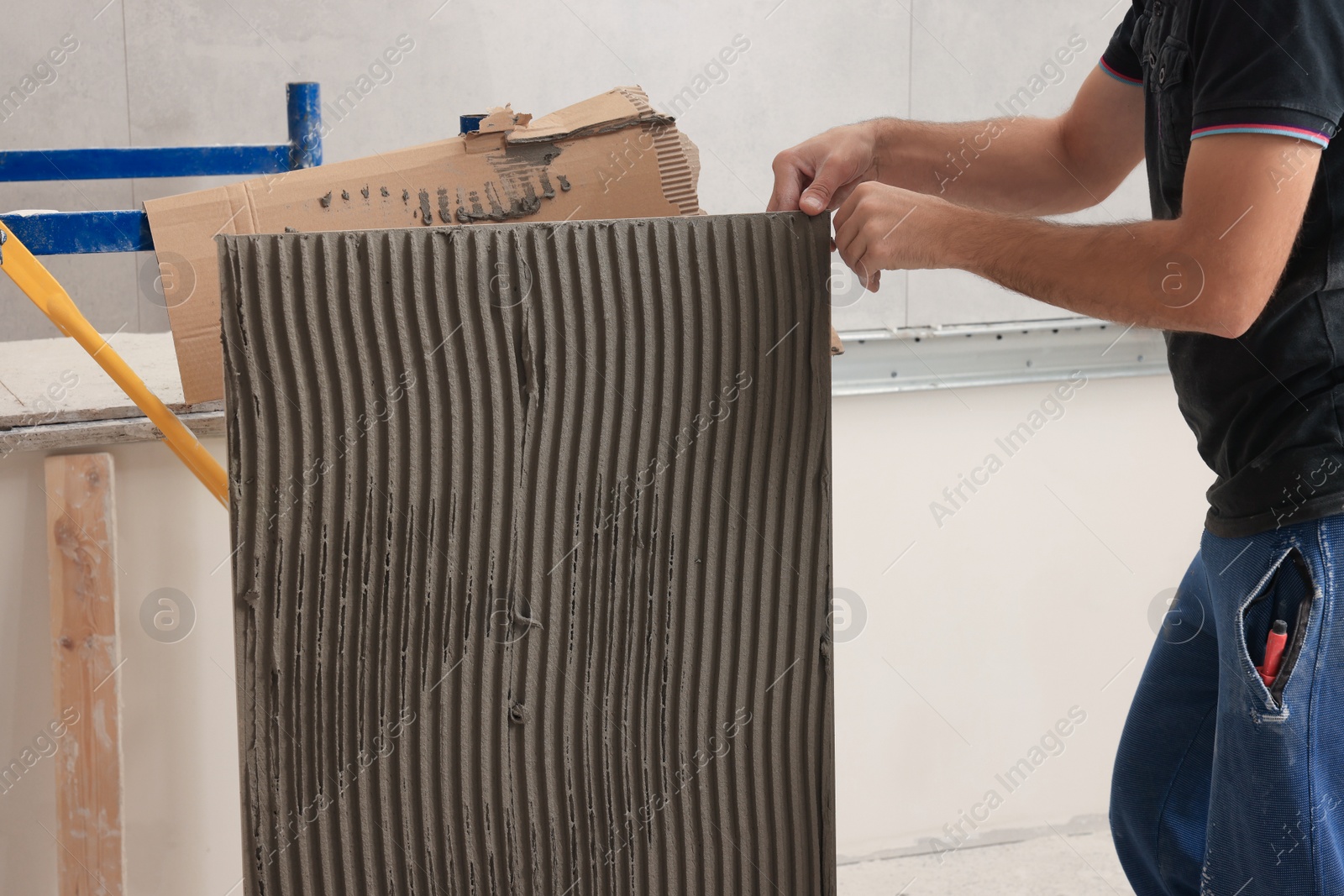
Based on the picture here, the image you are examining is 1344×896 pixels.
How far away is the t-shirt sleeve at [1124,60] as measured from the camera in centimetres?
118

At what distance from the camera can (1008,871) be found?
6.89 feet

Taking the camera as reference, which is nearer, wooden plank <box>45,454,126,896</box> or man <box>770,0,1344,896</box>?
man <box>770,0,1344,896</box>

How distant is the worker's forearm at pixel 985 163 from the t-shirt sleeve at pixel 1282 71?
46 cm

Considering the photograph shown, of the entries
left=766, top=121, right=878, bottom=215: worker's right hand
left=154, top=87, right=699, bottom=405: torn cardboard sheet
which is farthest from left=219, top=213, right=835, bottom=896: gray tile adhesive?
left=154, top=87, right=699, bottom=405: torn cardboard sheet

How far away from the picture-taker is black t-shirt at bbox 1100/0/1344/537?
824 mm

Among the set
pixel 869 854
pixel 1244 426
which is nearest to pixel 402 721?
pixel 1244 426

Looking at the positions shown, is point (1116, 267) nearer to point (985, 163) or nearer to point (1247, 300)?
point (1247, 300)

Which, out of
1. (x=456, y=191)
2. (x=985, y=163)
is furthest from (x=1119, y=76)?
(x=456, y=191)

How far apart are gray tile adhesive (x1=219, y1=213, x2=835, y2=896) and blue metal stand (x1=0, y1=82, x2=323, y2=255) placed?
445mm

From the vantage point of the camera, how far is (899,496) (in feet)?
6.75

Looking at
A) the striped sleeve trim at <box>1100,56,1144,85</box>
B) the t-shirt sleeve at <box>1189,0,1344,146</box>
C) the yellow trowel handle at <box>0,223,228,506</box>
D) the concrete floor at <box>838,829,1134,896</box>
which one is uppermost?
the striped sleeve trim at <box>1100,56,1144,85</box>

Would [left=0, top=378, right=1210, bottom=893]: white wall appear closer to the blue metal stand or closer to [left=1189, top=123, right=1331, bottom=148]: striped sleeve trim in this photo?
the blue metal stand

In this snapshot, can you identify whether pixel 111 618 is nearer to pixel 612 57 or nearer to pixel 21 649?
pixel 21 649

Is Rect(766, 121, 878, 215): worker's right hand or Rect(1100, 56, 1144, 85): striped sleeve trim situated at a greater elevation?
Rect(1100, 56, 1144, 85): striped sleeve trim
